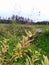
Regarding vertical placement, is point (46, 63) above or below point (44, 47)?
above

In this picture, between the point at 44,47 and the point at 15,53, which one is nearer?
the point at 15,53

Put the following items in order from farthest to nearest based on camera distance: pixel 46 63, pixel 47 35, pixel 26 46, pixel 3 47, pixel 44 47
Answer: pixel 47 35, pixel 44 47, pixel 3 47, pixel 26 46, pixel 46 63

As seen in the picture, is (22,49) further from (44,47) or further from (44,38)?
(44,38)

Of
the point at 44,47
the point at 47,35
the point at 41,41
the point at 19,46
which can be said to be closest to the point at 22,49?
the point at 19,46

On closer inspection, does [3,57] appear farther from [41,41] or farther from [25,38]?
[41,41]

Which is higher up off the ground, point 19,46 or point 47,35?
point 19,46

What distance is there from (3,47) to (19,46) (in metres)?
0.30

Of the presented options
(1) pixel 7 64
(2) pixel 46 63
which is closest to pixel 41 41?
(1) pixel 7 64

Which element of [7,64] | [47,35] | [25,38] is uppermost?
[25,38]

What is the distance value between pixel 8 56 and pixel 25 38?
0.43 metres

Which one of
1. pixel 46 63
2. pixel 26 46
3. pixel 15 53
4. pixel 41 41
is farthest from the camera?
pixel 41 41

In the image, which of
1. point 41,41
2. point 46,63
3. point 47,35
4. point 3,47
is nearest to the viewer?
point 46,63

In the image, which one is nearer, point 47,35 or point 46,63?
point 46,63

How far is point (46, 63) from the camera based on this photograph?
1270 mm
